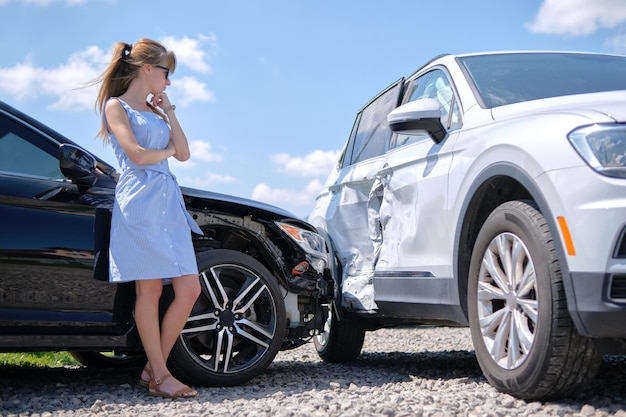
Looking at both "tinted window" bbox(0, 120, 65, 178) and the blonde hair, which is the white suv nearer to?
the blonde hair

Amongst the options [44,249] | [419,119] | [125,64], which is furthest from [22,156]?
[419,119]

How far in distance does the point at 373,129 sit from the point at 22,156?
2.74 m

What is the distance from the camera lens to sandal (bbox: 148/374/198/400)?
156 inches

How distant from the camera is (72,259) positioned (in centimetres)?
402

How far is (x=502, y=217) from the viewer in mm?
3531

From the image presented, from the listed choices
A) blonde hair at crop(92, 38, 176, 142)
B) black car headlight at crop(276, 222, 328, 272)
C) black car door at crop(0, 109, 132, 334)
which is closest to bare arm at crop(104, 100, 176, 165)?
blonde hair at crop(92, 38, 176, 142)

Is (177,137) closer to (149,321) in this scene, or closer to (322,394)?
(149,321)

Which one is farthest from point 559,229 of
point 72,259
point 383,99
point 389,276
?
point 383,99

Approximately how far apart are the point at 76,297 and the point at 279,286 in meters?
1.29

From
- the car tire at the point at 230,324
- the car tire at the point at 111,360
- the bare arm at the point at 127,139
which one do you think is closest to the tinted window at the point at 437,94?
the car tire at the point at 230,324

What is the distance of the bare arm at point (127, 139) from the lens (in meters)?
3.94

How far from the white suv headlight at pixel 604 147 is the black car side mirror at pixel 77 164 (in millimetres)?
2389

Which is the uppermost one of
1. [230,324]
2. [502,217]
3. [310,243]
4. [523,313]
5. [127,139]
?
[127,139]

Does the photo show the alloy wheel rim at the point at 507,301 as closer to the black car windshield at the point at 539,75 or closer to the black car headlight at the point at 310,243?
the black car windshield at the point at 539,75
